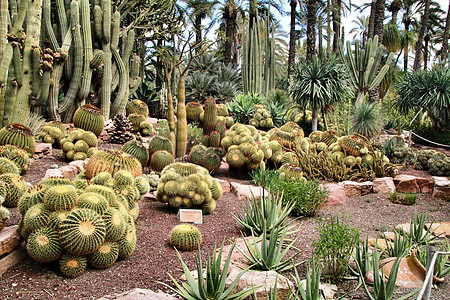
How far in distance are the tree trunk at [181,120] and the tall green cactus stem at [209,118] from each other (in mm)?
1492

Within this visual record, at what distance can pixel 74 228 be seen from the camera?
338cm

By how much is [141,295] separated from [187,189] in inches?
93.7

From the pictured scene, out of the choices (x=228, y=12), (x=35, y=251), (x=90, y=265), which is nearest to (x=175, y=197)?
(x=90, y=265)

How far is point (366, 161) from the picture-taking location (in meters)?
8.70

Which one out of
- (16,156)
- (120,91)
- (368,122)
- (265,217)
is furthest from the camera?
(120,91)

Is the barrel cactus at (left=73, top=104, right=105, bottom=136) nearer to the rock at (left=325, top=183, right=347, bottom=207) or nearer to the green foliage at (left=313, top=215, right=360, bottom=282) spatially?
the rock at (left=325, top=183, right=347, bottom=207)

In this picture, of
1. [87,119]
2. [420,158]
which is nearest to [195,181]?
[87,119]

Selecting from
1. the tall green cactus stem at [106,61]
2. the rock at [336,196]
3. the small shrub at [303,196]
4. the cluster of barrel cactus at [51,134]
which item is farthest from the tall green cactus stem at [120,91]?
the small shrub at [303,196]

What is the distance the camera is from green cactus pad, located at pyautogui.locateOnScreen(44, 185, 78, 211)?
3514 mm

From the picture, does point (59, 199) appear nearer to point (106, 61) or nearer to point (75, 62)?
point (75, 62)

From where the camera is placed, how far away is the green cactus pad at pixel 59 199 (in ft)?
11.5

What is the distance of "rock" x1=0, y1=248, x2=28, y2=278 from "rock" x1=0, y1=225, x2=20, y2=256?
44 mm

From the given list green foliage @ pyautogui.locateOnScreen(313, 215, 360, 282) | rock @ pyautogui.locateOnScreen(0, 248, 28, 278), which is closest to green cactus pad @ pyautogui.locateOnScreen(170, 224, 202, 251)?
green foliage @ pyautogui.locateOnScreen(313, 215, 360, 282)

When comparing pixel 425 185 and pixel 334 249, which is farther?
pixel 425 185
